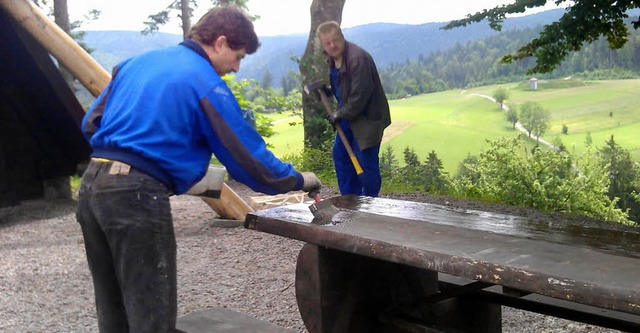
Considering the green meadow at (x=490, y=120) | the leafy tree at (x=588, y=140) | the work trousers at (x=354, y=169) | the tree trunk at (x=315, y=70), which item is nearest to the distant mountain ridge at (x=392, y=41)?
the tree trunk at (x=315, y=70)

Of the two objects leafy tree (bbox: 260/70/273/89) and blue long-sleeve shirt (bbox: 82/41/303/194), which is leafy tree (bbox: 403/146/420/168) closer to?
leafy tree (bbox: 260/70/273/89)

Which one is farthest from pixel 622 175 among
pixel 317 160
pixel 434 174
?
pixel 317 160

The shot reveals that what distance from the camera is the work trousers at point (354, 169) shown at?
608 centimetres

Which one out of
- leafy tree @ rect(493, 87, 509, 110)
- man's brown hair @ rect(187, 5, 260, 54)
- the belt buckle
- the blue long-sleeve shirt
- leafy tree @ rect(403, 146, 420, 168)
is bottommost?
leafy tree @ rect(403, 146, 420, 168)

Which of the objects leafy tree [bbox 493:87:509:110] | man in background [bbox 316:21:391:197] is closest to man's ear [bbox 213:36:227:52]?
man in background [bbox 316:21:391:197]

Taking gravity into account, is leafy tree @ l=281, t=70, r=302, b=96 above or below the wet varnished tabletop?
below

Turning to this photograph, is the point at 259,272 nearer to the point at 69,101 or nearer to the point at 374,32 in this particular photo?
the point at 69,101

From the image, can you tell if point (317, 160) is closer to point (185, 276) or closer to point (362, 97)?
point (362, 97)

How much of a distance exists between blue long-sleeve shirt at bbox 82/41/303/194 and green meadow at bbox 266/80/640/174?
836 centimetres

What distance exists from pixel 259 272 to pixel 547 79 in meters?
8.53

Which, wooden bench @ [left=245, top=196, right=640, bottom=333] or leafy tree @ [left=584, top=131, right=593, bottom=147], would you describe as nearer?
wooden bench @ [left=245, top=196, right=640, bottom=333]

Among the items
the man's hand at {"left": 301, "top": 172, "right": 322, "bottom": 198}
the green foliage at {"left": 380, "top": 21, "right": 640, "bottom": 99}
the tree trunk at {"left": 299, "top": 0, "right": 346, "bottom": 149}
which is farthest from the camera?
the green foliage at {"left": 380, "top": 21, "right": 640, "bottom": 99}

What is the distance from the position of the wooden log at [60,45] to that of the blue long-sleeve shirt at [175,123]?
11.5 feet

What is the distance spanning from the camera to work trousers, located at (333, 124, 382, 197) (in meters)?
6.08
